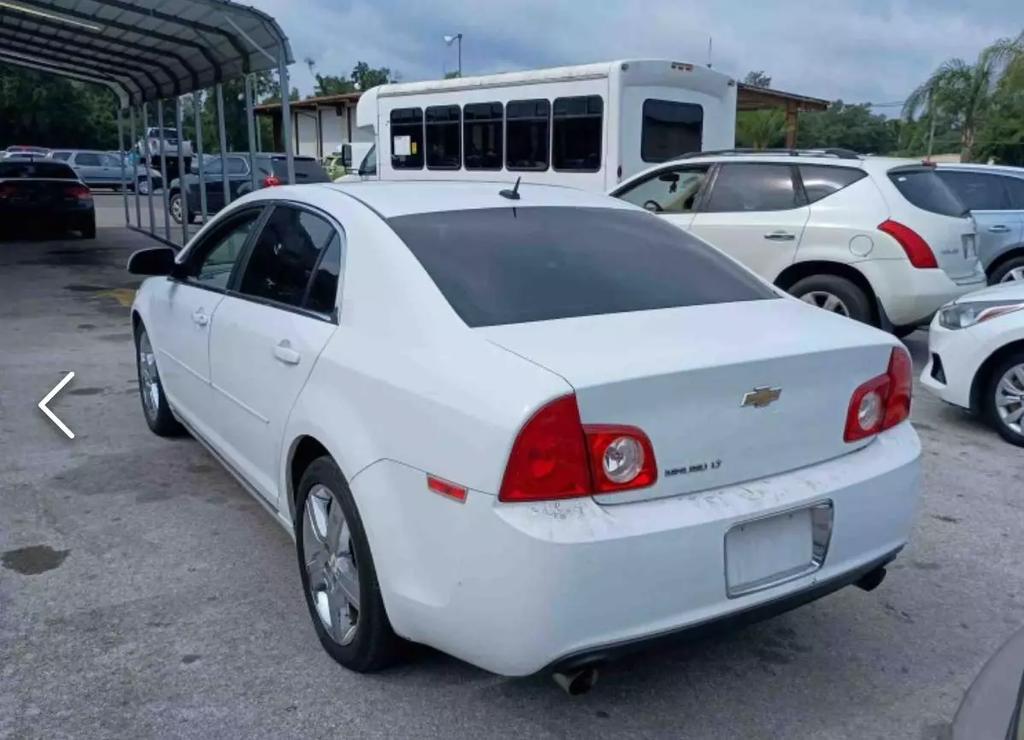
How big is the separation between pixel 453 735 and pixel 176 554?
1.76 metres

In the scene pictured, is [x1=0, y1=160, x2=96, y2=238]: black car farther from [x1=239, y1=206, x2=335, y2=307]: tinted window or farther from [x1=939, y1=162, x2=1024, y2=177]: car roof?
[x1=239, y1=206, x2=335, y2=307]: tinted window

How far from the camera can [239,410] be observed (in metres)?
3.94

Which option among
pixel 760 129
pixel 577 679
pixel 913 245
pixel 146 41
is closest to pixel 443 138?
pixel 146 41

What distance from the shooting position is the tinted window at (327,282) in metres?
3.35

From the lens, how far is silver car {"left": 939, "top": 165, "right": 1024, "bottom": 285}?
9.98 m

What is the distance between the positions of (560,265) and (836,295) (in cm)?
502

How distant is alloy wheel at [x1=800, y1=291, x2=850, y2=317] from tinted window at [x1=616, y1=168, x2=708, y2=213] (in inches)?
54.5

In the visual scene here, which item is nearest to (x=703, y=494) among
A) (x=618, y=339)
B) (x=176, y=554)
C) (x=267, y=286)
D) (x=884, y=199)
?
(x=618, y=339)

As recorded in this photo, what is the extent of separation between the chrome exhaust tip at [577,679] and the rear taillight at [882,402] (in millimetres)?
1072

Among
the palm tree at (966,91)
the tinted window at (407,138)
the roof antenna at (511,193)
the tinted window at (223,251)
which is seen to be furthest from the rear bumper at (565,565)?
the palm tree at (966,91)

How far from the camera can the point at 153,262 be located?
495 cm

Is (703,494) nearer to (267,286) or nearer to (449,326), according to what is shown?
(449,326)

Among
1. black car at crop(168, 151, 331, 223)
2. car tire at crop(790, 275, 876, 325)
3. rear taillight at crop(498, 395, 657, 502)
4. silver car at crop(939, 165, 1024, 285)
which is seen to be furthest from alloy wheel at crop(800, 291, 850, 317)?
black car at crop(168, 151, 331, 223)

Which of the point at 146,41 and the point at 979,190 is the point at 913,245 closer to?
the point at 979,190
